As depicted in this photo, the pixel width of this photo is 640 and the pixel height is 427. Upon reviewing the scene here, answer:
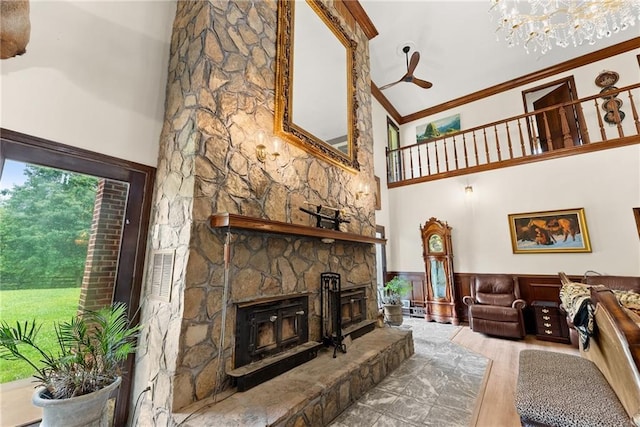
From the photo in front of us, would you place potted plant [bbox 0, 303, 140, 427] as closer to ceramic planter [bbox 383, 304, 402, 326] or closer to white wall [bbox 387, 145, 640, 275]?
ceramic planter [bbox 383, 304, 402, 326]

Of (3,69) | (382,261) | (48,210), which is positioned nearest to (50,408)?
(48,210)

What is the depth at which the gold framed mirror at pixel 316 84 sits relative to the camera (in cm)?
300

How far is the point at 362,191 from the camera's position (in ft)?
13.4

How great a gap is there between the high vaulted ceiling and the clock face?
391cm

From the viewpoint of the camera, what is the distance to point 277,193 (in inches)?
106

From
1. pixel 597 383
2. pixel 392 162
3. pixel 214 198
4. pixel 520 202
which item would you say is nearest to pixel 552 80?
pixel 520 202

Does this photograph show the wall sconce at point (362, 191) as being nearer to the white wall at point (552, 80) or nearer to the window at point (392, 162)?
the window at point (392, 162)

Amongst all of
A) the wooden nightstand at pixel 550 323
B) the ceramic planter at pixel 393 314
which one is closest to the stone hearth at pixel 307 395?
the ceramic planter at pixel 393 314

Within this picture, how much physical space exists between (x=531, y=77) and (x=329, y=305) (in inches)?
293

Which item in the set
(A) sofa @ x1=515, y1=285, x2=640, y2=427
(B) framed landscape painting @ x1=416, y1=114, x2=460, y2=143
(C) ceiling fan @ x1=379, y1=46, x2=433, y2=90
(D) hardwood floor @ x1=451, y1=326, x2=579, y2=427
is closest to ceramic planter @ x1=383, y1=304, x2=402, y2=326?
(D) hardwood floor @ x1=451, y1=326, x2=579, y2=427

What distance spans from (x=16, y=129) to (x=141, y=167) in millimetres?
761

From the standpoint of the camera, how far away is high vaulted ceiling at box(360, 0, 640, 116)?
4.88 m

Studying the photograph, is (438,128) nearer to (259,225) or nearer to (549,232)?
(549,232)

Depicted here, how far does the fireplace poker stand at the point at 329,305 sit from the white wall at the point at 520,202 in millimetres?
3886
